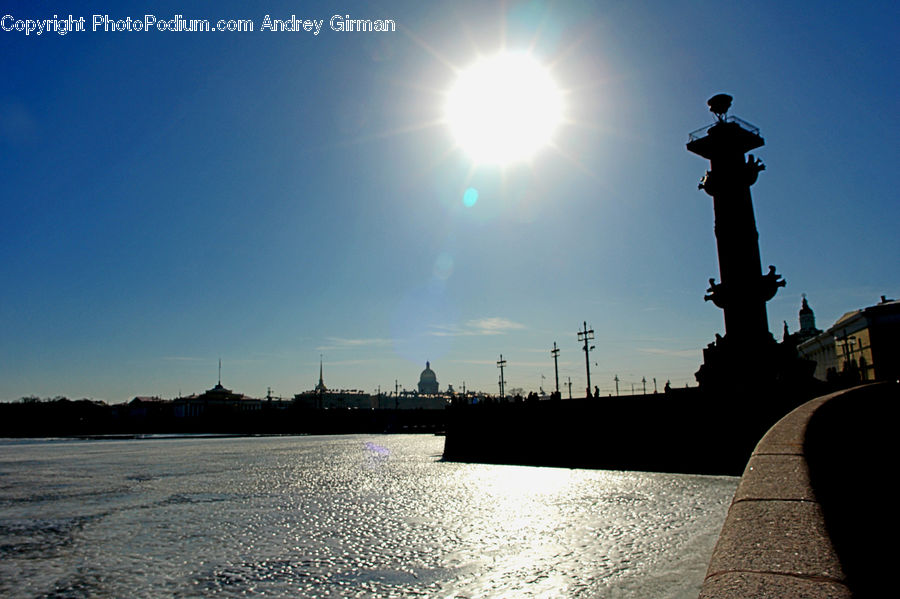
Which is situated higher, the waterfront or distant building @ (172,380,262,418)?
distant building @ (172,380,262,418)

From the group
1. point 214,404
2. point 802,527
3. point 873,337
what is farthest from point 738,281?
point 214,404

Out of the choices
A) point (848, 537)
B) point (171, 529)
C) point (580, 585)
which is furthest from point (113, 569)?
point (848, 537)

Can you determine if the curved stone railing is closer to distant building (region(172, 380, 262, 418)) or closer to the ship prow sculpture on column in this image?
the ship prow sculpture on column

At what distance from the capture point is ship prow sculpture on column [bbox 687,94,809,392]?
1024 inches

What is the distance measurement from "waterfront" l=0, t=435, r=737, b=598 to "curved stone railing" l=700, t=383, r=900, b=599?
2894 millimetres

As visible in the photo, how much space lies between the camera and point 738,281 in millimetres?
26969

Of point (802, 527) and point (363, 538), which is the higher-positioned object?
point (802, 527)

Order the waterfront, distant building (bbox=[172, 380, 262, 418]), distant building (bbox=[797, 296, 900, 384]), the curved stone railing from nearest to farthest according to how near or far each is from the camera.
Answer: the curved stone railing → the waterfront → distant building (bbox=[797, 296, 900, 384]) → distant building (bbox=[172, 380, 262, 418])

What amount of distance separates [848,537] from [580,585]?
15.8ft

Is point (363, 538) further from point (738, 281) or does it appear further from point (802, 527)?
point (738, 281)

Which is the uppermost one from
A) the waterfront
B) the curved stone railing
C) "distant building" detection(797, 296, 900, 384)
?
"distant building" detection(797, 296, 900, 384)

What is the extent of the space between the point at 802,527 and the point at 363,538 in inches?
344

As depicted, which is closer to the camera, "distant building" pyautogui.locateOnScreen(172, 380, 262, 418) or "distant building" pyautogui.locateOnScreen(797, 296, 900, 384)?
"distant building" pyautogui.locateOnScreen(797, 296, 900, 384)

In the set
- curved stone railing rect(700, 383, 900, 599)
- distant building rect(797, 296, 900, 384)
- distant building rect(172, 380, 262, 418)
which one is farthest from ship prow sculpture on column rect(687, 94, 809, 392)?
distant building rect(172, 380, 262, 418)
